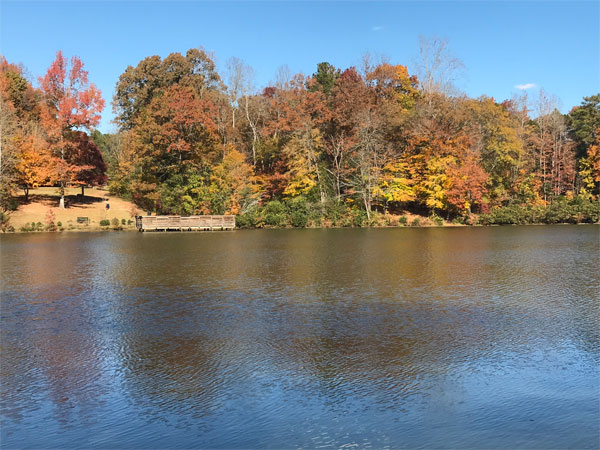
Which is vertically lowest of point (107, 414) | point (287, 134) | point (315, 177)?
point (107, 414)

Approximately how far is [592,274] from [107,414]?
17403 mm

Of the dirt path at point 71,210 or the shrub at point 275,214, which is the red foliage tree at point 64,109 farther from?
the shrub at point 275,214

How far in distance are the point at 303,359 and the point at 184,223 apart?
40.8 meters

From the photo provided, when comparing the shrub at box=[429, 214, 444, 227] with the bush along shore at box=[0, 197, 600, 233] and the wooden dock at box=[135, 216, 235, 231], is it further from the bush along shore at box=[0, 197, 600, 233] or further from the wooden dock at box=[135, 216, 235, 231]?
the wooden dock at box=[135, 216, 235, 231]

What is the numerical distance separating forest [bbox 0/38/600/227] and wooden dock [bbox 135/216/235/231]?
7.05ft

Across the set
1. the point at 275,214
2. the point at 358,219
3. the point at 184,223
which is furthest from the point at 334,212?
the point at 184,223

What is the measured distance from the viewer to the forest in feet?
175

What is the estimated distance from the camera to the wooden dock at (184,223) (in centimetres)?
4816

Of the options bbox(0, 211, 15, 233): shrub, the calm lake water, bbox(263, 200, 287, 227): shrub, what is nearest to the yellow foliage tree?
bbox(263, 200, 287, 227): shrub

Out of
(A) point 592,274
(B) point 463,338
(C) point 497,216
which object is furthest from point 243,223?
(B) point 463,338

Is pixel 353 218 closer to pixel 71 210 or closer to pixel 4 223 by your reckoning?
pixel 71 210

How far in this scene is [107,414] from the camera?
24.2 ft

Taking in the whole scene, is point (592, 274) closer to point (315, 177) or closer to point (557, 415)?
point (557, 415)

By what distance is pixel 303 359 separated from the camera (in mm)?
9656
